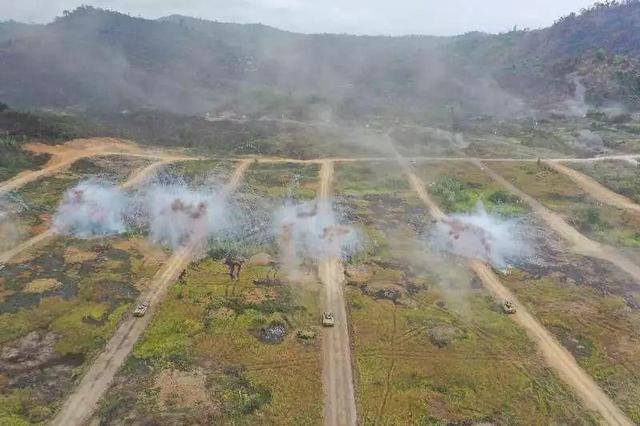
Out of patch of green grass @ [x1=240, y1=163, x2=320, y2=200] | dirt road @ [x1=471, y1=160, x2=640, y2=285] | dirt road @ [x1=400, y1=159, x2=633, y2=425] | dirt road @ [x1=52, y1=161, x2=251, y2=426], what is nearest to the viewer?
dirt road @ [x1=52, y1=161, x2=251, y2=426]

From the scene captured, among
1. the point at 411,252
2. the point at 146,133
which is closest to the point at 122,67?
the point at 146,133

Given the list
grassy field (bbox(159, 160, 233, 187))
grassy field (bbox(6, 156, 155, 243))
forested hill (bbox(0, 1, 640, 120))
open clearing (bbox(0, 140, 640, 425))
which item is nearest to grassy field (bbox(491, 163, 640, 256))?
open clearing (bbox(0, 140, 640, 425))

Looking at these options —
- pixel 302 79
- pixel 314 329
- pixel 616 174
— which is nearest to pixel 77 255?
pixel 314 329

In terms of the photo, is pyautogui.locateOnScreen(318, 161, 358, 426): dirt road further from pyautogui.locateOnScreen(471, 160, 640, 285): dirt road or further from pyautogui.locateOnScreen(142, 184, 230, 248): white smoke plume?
pyautogui.locateOnScreen(471, 160, 640, 285): dirt road

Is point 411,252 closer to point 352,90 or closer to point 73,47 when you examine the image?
point 352,90

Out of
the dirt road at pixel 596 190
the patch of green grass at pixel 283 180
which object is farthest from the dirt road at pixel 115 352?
the dirt road at pixel 596 190

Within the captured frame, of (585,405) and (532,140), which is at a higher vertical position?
(532,140)
